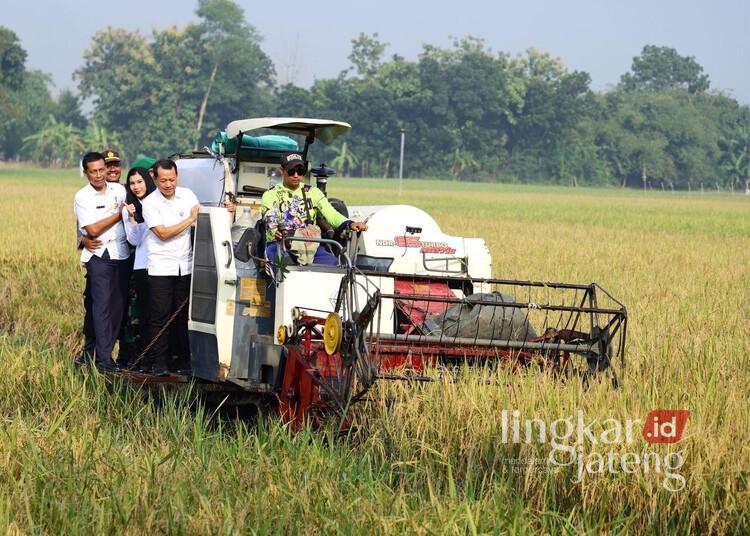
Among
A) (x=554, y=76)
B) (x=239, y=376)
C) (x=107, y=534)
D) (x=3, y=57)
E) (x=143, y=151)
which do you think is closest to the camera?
(x=107, y=534)

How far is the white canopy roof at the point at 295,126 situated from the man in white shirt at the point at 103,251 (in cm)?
112

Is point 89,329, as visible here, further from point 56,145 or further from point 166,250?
point 56,145

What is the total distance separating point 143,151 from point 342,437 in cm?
10248

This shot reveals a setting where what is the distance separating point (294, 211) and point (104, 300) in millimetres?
1798

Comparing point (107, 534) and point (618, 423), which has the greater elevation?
point (618, 423)

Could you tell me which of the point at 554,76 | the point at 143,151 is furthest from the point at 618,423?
the point at 554,76

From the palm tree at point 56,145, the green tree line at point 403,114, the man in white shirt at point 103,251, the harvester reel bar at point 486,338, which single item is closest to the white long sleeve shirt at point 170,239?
the man in white shirt at point 103,251

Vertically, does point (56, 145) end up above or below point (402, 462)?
below

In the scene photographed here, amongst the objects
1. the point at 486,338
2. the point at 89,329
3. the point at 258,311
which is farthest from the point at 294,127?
the point at 486,338

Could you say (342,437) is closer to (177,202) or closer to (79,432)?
(79,432)

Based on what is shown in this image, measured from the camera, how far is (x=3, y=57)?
8469cm

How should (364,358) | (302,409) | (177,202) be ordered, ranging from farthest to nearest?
(177,202) → (302,409) → (364,358)

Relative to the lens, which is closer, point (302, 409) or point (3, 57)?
point (302, 409)

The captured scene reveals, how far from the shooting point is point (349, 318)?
724 centimetres
